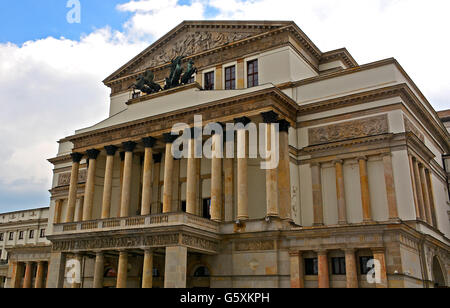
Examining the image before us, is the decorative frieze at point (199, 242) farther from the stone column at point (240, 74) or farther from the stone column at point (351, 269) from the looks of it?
the stone column at point (240, 74)

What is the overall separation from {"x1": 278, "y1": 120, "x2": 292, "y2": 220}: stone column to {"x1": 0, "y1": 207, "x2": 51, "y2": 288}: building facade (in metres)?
19.7

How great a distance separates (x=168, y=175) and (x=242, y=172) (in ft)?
18.6

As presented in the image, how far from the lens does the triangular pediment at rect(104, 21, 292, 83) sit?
36869 millimetres

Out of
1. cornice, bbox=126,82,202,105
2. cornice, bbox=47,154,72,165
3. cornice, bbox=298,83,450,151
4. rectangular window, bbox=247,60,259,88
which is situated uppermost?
rectangular window, bbox=247,60,259,88

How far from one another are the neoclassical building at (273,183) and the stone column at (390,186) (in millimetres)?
60

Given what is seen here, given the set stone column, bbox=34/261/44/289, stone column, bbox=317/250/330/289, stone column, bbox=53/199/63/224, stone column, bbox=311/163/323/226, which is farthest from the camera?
stone column, bbox=53/199/63/224

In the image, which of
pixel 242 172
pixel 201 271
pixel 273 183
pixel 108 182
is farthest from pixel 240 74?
pixel 201 271

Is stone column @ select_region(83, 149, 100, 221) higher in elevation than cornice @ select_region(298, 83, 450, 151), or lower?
lower

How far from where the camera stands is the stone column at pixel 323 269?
25500 mm

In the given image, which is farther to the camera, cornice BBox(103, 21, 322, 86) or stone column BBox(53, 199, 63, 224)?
stone column BBox(53, 199, 63, 224)

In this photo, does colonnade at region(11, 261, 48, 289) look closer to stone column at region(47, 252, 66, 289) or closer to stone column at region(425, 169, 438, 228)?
stone column at region(47, 252, 66, 289)

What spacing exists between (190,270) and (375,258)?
447 inches

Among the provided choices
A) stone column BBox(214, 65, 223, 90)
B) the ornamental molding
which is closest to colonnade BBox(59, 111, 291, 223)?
the ornamental molding
